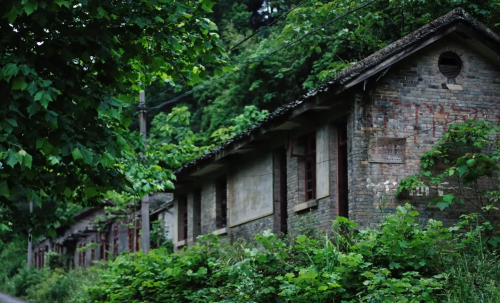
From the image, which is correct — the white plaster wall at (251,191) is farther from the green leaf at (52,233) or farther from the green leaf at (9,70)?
the green leaf at (9,70)

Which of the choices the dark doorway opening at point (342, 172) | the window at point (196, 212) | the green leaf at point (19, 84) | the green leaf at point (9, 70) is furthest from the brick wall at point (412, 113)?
the window at point (196, 212)

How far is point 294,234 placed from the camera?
1842cm

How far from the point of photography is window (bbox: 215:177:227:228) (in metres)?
26.2

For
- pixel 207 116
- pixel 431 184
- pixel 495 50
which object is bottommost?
pixel 431 184

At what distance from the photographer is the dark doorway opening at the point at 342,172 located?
17750 millimetres

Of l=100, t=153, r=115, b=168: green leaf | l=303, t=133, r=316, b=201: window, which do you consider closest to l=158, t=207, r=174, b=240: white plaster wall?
l=303, t=133, r=316, b=201: window

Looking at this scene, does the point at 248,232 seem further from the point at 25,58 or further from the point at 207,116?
the point at 207,116

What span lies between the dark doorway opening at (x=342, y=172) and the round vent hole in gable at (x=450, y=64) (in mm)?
2427

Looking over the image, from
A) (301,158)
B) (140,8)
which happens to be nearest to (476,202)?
(301,158)

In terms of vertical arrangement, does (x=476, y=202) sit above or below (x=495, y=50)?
below

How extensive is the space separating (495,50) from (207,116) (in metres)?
25.0

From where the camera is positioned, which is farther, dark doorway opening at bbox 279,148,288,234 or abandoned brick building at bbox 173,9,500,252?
dark doorway opening at bbox 279,148,288,234

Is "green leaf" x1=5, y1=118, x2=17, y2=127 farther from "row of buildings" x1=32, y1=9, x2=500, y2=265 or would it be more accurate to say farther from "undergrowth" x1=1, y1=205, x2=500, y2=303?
"row of buildings" x1=32, y1=9, x2=500, y2=265

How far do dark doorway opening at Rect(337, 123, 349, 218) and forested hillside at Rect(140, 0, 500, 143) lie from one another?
8.51 feet
